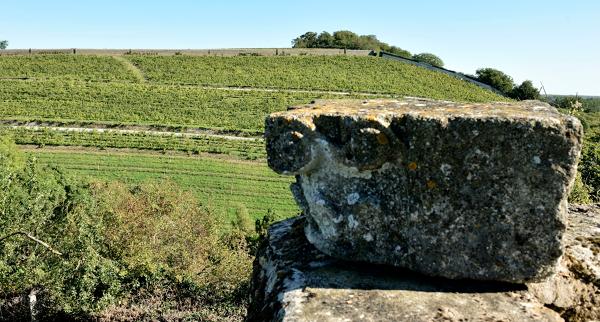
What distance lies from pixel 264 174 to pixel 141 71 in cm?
5054

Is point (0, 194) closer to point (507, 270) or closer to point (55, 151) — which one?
point (507, 270)

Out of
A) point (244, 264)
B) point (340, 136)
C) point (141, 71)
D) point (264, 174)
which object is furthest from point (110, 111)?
point (340, 136)

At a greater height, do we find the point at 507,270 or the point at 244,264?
the point at 507,270

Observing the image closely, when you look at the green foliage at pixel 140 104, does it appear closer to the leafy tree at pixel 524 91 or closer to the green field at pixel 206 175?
the green field at pixel 206 175

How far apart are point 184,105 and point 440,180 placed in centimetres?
6500

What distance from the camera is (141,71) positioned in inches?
3346

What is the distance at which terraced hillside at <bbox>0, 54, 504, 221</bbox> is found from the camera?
4191 cm

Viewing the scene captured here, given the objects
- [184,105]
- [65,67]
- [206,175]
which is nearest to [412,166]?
[206,175]

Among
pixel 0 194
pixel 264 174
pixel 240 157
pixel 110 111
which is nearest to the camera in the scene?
pixel 0 194

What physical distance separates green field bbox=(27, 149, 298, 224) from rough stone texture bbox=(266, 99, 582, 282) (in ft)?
93.5

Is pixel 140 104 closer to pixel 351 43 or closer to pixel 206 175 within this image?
pixel 206 175

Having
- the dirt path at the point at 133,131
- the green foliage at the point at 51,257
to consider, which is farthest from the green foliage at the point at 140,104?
the green foliage at the point at 51,257

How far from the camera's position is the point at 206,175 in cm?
4184

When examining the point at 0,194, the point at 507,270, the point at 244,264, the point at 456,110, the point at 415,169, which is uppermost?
the point at 456,110
